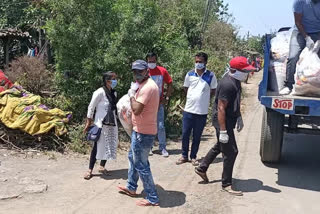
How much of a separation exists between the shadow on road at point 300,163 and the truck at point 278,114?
1.10ft

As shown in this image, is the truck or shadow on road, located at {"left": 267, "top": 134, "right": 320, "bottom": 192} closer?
the truck

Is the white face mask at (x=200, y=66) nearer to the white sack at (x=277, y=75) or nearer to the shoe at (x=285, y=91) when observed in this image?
the white sack at (x=277, y=75)

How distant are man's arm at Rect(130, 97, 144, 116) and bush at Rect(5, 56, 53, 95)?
17.1 feet

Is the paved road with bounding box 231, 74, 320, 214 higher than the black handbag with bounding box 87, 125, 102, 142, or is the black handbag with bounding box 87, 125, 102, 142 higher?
the black handbag with bounding box 87, 125, 102, 142

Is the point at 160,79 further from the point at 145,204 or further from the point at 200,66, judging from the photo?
the point at 145,204

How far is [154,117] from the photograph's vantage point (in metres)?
4.61

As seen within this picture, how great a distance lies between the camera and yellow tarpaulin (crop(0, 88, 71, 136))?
6.73 m

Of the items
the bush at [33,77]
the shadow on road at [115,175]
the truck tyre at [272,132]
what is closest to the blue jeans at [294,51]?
the truck tyre at [272,132]

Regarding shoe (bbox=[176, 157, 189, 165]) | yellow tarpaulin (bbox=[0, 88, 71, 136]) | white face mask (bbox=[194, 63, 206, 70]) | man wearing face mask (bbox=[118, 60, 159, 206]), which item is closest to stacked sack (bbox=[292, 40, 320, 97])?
white face mask (bbox=[194, 63, 206, 70])

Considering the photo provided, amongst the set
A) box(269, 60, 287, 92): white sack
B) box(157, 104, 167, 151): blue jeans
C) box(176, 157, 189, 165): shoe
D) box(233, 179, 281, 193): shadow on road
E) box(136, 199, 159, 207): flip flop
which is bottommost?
box(233, 179, 281, 193): shadow on road

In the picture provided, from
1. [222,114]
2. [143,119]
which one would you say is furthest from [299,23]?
[143,119]

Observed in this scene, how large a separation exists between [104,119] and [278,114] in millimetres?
2466

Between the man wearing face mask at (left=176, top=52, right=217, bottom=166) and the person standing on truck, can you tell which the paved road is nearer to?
the man wearing face mask at (left=176, top=52, right=217, bottom=166)

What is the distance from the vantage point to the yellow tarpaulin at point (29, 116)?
22.1ft
